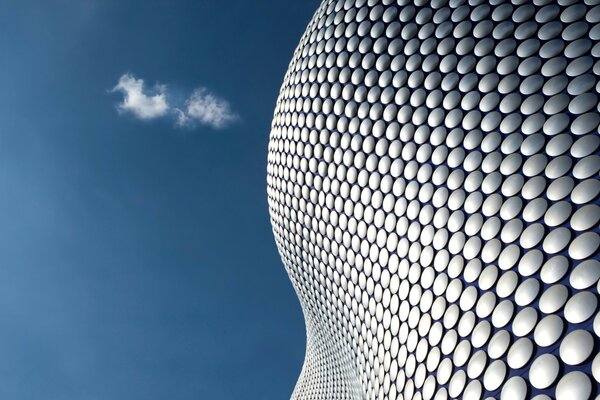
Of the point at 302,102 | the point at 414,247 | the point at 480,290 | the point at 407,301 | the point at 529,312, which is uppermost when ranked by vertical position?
the point at 302,102

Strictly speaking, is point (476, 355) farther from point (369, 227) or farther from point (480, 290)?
point (369, 227)

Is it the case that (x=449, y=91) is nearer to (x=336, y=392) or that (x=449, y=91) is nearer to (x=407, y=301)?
(x=407, y=301)

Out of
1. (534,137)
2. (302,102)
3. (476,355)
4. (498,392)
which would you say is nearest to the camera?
(498,392)

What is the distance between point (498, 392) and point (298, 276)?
53.7 feet

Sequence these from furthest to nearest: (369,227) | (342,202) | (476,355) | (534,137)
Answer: (342,202) → (369,227) → (534,137) → (476,355)

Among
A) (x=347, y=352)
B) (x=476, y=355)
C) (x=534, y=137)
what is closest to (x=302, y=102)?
(x=347, y=352)

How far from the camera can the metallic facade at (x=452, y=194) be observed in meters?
9.65

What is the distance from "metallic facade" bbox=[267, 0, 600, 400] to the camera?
9648 millimetres

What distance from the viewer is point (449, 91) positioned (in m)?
15.7

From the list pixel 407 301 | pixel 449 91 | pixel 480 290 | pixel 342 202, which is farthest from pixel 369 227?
pixel 480 290

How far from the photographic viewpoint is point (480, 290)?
1137 centimetres

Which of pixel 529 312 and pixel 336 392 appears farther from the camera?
pixel 336 392

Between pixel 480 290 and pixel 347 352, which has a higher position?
pixel 347 352

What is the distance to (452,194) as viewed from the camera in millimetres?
13555
